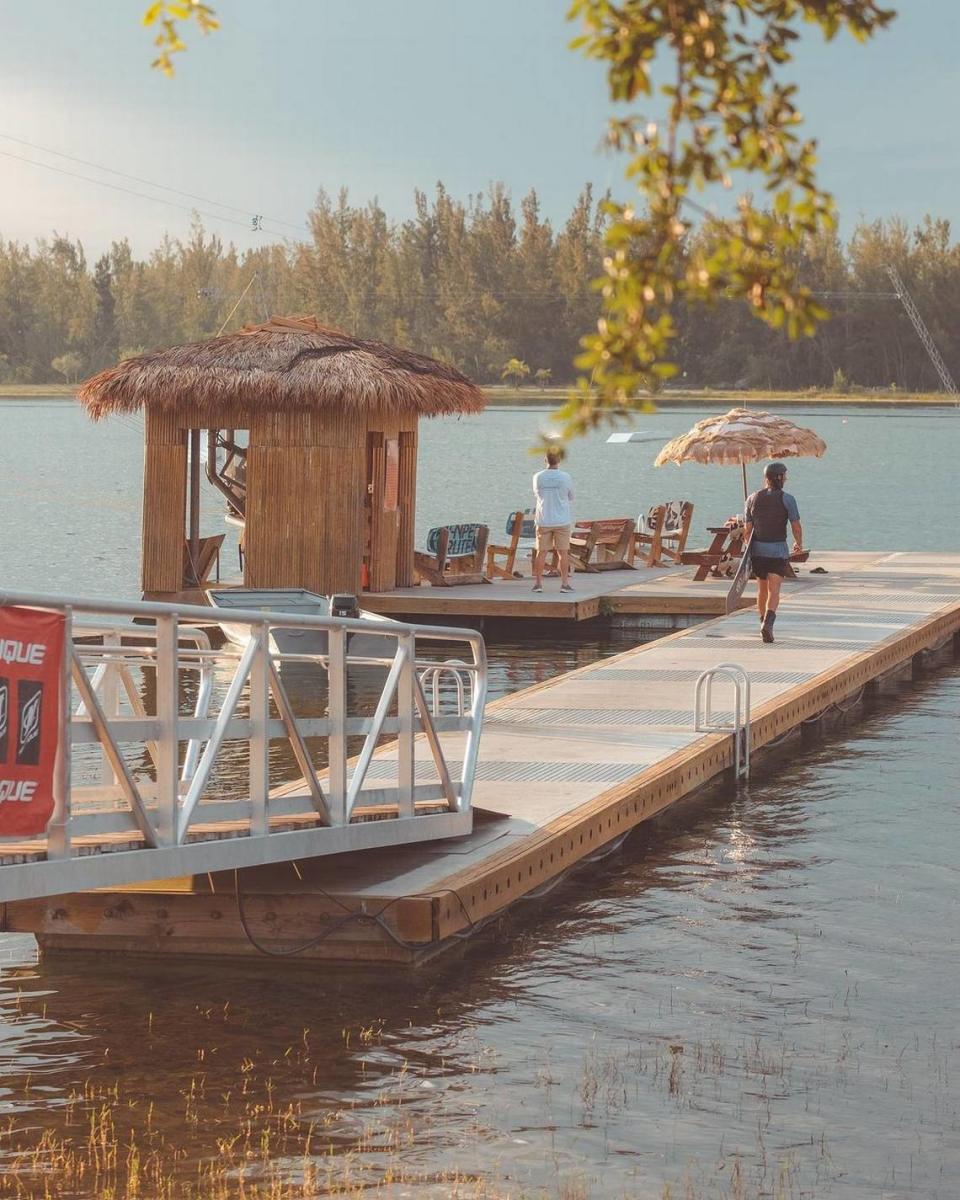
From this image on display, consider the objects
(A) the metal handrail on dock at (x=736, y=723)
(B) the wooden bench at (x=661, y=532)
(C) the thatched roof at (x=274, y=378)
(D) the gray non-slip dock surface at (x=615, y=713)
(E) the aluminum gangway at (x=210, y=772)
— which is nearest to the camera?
(E) the aluminum gangway at (x=210, y=772)

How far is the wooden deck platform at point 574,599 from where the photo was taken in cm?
2138

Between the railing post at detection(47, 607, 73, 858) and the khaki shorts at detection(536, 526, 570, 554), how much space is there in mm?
14806

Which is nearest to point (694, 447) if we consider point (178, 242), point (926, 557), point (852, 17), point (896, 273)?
point (926, 557)

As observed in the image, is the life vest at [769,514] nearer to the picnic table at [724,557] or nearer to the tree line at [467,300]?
the picnic table at [724,557]

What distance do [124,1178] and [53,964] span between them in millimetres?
2594

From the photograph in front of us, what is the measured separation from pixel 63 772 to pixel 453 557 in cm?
1600

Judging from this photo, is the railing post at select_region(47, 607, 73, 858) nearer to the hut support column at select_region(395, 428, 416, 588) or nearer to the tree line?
the hut support column at select_region(395, 428, 416, 588)

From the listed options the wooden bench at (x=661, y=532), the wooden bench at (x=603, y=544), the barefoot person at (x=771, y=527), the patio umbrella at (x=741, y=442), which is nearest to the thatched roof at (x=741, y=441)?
the patio umbrella at (x=741, y=442)

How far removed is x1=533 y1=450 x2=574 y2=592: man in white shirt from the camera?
21125 mm

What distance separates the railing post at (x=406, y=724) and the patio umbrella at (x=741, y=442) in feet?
47.1

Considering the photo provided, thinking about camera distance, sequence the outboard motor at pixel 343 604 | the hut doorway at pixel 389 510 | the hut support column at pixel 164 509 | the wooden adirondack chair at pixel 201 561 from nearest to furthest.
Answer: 1. the outboard motor at pixel 343 604
2. the hut support column at pixel 164 509
3. the hut doorway at pixel 389 510
4. the wooden adirondack chair at pixel 201 561

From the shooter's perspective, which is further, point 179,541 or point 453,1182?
point 179,541

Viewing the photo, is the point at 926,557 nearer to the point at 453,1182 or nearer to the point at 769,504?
the point at 769,504

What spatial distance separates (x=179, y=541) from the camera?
2184cm
